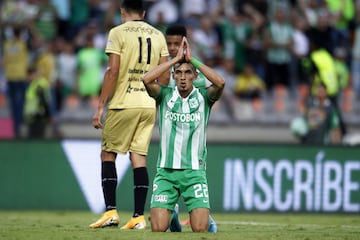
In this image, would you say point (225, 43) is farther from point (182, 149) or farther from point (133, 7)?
point (182, 149)

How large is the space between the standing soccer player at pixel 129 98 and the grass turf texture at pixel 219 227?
0.59 m

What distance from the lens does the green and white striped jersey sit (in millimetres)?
12719

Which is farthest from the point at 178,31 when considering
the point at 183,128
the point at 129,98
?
the point at 183,128

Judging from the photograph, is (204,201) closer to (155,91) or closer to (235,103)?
(155,91)

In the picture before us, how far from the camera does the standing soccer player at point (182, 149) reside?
12594mm

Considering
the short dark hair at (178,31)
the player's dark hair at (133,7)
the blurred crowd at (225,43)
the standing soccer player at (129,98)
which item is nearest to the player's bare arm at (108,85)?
the standing soccer player at (129,98)

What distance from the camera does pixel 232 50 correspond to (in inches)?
981

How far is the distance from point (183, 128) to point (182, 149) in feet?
0.75

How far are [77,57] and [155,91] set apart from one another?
39.1 ft

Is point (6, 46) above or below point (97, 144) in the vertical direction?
above

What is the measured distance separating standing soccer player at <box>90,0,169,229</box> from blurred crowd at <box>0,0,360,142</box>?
10110 mm

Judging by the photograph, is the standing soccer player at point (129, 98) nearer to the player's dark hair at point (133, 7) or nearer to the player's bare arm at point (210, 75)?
the player's dark hair at point (133, 7)

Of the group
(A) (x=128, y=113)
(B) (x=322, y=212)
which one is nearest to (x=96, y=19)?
(B) (x=322, y=212)

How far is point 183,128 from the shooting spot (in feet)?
41.9
